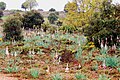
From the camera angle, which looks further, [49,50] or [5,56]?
[49,50]

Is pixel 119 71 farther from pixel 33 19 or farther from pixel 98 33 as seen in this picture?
pixel 33 19

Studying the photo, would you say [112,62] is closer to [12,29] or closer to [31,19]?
[12,29]

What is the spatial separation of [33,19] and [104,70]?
1247 inches

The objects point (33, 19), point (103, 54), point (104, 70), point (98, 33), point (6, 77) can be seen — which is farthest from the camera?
point (33, 19)

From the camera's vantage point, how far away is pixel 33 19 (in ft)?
150

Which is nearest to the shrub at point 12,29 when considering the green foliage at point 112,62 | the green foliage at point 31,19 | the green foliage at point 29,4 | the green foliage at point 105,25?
the green foliage at point 105,25

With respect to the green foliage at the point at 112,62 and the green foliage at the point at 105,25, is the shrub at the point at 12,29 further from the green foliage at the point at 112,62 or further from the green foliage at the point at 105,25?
the green foliage at the point at 112,62

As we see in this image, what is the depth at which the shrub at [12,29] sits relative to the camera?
92.2ft

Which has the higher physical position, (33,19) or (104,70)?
(33,19)

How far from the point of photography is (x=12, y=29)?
28.5 metres

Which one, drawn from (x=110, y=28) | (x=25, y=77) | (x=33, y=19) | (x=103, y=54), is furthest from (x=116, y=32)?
(x=33, y=19)

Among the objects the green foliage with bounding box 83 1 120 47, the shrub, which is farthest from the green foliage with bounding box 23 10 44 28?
the green foliage with bounding box 83 1 120 47

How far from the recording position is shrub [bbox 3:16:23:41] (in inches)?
1106

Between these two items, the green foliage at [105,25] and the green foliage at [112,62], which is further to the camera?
the green foliage at [105,25]
